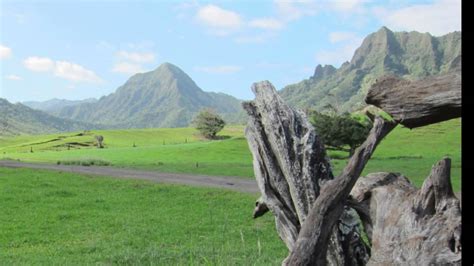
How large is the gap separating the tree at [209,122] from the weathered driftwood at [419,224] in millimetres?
104108

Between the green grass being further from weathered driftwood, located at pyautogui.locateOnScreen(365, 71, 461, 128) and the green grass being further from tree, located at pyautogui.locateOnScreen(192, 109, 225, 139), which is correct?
tree, located at pyautogui.locateOnScreen(192, 109, 225, 139)

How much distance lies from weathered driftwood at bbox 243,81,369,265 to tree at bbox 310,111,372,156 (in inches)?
1748

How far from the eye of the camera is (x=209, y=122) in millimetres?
111312

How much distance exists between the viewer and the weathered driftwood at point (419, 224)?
3219 mm

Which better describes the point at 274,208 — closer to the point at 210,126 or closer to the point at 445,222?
the point at 445,222

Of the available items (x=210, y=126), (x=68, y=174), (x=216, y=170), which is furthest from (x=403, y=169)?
(x=210, y=126)

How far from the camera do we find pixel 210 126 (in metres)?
112

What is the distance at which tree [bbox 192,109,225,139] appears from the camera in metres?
109

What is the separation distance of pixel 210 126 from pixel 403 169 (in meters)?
77.1

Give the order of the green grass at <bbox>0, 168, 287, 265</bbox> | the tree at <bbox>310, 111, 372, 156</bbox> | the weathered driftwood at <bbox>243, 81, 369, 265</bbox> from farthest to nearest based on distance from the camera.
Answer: the tree at <bbox>310, 111, 372, 156</bbox>
the green grass at <bbox>0, 168, 287, 265</bbox>
the weathered driftwood at <bbox>243, 81, 369, 265</bbox>

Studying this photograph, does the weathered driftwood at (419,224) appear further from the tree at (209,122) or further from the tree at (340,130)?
the tree at (209,122)

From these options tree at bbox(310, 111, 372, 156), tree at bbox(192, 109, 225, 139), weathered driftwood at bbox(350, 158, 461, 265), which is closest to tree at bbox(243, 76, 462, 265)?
weathered driftwood at bbox(350, 158, 461, 265)

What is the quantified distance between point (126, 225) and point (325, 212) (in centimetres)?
1502

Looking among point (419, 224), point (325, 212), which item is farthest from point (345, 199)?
point (419, 224)
